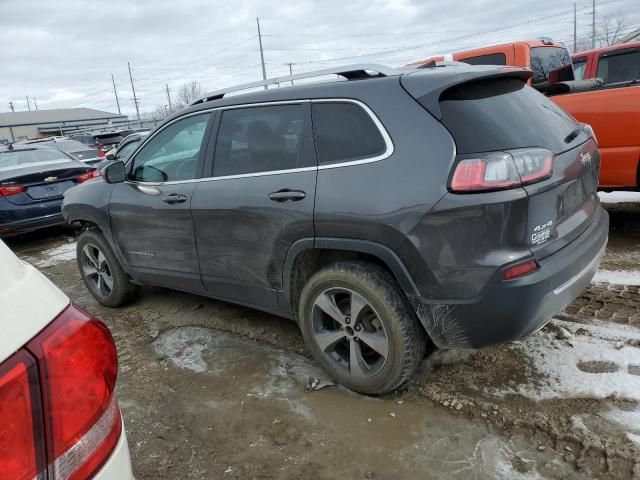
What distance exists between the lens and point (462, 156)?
2400 mm

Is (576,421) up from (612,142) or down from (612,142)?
down

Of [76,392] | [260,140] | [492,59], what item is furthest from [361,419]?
[492,59]

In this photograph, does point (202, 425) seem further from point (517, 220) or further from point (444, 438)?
point (517, 220)

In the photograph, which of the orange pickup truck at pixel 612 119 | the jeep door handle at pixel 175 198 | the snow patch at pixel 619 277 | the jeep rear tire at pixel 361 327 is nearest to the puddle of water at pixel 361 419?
the jeep rear tire at pixel 361 327

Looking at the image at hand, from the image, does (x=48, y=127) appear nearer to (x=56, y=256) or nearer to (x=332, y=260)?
(x=56, y=256)

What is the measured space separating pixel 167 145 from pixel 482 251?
8.77ft

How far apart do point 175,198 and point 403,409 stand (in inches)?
84.2

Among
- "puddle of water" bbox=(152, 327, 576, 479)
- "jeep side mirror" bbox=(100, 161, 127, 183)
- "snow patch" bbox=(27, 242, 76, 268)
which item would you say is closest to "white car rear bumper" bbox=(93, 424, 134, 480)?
"puddle of water" bbox=(152, 327, 576, 479)

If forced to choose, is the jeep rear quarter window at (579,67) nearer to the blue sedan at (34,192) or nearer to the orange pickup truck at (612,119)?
the orange pickup truck at (612,119)

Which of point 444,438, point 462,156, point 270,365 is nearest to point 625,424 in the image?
point 444,438

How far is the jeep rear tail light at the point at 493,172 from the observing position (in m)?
2.34

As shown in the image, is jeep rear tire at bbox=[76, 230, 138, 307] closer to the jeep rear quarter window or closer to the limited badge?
the limited badge

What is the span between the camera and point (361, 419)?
110 inches

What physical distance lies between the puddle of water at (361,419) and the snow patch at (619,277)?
2.23 m
